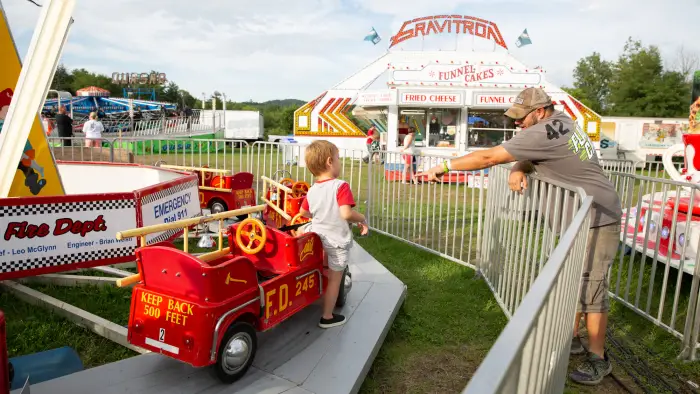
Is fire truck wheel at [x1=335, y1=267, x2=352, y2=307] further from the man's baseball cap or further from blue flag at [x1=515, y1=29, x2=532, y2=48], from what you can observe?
blue flag at [x1=515, y1=29, x2=532, y2=48]

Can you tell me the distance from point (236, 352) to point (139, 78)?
59.2m

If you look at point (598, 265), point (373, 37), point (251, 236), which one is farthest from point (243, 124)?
point (598, 265)

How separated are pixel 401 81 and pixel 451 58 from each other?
16.1 feet

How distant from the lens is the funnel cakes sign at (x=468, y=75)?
1517 cm

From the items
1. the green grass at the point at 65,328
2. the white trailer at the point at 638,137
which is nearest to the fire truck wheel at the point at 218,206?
the green grass at the point at 65,328

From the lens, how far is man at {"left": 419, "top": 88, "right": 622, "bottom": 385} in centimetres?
319

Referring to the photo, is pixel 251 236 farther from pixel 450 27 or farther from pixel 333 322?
pixel 450 27

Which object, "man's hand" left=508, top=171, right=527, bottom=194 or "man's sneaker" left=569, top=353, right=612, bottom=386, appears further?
"man's hand" left=508, top=171, right=527, bottom=194

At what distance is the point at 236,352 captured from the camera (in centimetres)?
→ 299

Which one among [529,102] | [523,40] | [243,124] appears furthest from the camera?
[243,124]

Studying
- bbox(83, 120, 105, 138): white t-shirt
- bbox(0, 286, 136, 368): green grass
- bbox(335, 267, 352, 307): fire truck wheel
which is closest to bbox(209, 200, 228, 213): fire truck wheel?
bbox(0, 286, 136, 368): green grass

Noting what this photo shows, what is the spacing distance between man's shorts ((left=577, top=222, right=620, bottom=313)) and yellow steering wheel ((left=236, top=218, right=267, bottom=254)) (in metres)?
2.29

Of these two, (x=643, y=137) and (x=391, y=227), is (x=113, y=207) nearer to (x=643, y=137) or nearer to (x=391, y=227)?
(x=391, y=227)

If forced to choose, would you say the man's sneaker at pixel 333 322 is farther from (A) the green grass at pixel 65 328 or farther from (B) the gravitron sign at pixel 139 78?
(B) the gravitron sign at pixel 139 78
